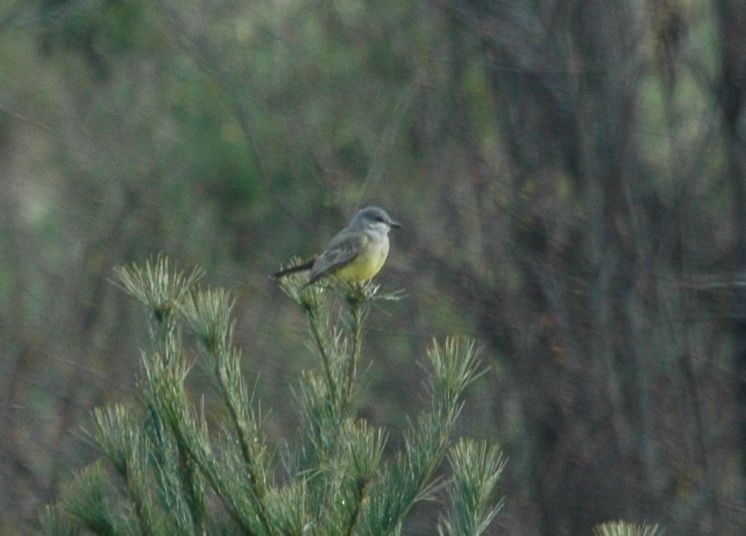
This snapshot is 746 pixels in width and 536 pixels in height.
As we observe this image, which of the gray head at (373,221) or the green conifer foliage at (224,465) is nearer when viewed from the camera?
the green conifer foliage at (224,465)

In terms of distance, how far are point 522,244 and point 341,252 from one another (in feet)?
6.01

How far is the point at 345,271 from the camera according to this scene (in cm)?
536

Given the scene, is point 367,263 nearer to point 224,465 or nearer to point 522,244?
point 522,244

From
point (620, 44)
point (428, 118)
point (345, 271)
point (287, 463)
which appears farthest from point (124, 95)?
point (287, 463)

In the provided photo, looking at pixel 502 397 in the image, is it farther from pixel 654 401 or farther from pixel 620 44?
pixel 620 44

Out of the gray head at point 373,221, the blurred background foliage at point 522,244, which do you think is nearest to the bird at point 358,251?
the gray head at point 373,221

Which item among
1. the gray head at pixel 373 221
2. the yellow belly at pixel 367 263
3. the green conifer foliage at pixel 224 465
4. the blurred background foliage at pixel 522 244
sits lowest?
the green conifer foliage at pixel 224 465

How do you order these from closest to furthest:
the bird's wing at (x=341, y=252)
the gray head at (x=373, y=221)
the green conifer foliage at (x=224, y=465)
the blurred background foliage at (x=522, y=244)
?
the green conifer foliage at (x=224, y=465) < the bird's wing at (x=341, y=252) < the gray head at (x=373, y=221) < the blurred background foliage at (x=522, y=244)

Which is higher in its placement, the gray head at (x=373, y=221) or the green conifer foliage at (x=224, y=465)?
the gray head at (x=373, y=221)

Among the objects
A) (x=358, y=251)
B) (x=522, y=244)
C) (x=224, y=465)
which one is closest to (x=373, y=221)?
(x=358, y=251)

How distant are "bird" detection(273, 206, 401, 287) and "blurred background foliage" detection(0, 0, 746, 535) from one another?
1.29m

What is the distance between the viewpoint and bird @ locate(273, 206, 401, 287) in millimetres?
5340

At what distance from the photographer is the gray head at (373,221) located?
5.85m

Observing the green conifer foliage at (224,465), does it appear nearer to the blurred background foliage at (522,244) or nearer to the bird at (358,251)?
the bird at (358,251)
